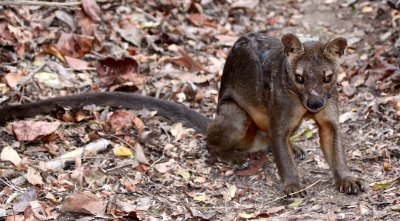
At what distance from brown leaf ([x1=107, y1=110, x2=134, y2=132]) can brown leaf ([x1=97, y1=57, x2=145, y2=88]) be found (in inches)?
28.9

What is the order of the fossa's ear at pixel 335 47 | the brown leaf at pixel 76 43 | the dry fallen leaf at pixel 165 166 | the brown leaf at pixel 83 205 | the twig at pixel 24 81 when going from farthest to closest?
the brown leaf at pixel 76 43 < the twig at pixel 24 81 < the dry fallen leaf at pixel 165 166 < the fossa's ear at pixel 335 47 < the brown leaf at pixel 83 205

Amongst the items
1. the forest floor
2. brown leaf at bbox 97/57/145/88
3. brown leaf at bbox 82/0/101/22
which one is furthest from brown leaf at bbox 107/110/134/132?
brown leaf at bbox 82/0/101/22

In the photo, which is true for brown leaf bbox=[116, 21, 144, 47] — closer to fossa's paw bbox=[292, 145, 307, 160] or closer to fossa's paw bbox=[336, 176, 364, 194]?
fossa's paw bbox=[292, 145, 307, 160]

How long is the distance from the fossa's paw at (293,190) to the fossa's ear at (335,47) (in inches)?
38.7

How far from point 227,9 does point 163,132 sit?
3255mm

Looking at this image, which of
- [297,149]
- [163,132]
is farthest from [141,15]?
[297,149]

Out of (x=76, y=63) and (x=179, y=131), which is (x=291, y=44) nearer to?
(x=179, y=131)

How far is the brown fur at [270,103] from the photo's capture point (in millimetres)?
5398

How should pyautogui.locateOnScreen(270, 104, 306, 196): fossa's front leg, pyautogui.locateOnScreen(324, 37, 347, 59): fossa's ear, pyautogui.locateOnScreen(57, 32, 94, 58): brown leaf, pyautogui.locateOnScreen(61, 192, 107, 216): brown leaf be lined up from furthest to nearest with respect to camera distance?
pyautogui.locateOnScreen(57, 32, 94, 58): brown leaf
pyautogui.locateOnScreen(270, 104, 306, 196): fossa's front leg
pyautogui.locateOnScreen(324, 37, 347, 59): fossa's ear
pyautogui.locateOnScreen(61, 192, 107, 216): brown leaf

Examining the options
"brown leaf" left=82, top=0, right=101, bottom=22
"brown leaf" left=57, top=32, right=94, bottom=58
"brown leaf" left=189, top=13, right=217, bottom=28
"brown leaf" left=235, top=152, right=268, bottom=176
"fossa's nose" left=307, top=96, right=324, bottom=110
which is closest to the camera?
"fossa's nose" left=307, top=96, right=324, bottom=110

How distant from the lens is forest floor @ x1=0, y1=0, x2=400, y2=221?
528 centimetres

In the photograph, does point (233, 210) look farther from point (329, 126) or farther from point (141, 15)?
point (141, 15)

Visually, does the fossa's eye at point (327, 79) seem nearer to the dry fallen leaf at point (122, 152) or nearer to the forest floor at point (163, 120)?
the forest floor at point (163, 120)

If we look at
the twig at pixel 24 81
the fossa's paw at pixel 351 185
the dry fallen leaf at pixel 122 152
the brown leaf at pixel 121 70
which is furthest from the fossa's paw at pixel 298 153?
the twig at pixel 24 81
